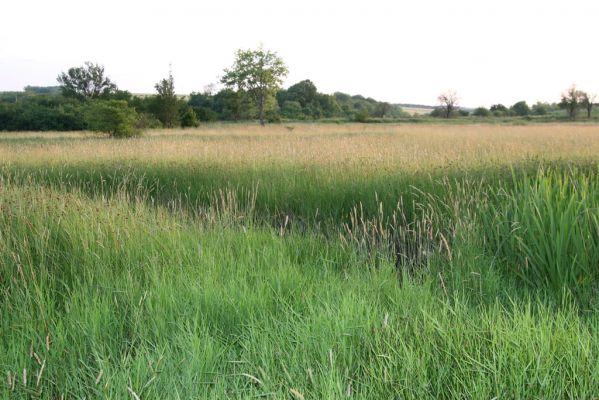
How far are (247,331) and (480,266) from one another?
6.52 ft

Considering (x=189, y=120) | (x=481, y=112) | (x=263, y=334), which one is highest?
(x=481, y=112)

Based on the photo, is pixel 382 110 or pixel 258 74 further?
pixel 382 110

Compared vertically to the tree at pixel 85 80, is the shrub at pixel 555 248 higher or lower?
lower

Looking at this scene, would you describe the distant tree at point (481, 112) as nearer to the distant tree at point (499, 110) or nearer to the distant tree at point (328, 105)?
A: the distant tree at point (499, 110)

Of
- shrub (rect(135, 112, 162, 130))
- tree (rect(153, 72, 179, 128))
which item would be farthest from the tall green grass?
tree (rect(153, 72, 179, 128))

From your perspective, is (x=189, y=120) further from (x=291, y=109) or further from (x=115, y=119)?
(x=291, y=109)

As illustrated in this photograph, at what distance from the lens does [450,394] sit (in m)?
1.95

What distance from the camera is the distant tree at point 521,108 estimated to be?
65850 mm

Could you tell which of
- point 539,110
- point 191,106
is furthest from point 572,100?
point 191,106

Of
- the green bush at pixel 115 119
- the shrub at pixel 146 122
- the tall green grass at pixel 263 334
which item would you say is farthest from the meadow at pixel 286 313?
the shrub at pixel 146 122

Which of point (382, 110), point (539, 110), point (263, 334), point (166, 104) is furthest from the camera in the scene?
point (382, 110)

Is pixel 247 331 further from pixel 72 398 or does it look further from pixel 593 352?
pixel 593 352

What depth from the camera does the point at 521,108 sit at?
2625 inches

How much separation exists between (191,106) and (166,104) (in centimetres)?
1584
